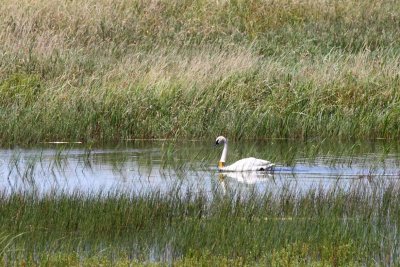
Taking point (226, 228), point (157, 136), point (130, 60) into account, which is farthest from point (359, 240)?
point (130, 60)

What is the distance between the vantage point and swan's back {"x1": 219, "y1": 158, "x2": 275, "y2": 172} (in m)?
14.7

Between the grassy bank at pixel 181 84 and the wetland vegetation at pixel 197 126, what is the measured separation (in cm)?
3

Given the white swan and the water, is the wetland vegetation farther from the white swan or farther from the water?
the white swan

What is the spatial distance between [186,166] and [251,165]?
949 mm

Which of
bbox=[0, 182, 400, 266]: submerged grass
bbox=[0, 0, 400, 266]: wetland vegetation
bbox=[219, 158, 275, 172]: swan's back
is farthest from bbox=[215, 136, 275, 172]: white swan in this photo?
bbox=[0, 182, 400, 266]: submerged grass

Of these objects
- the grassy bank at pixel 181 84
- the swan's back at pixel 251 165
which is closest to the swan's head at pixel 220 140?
the swan's back at pixel 251 165

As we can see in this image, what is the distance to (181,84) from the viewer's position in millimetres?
18359

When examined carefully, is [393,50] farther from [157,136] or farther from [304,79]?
[157,136]

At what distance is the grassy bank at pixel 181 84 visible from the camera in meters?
17.7

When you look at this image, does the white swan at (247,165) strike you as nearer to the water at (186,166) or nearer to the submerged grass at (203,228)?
the water at (186,166)

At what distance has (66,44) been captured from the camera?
2167 cm

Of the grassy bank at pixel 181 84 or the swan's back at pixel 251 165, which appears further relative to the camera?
the grassy bank at pixel 181 84

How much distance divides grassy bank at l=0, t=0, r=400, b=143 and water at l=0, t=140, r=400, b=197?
49cm

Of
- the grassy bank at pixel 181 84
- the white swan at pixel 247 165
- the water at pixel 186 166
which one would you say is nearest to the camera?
the water at pixel 186 166
